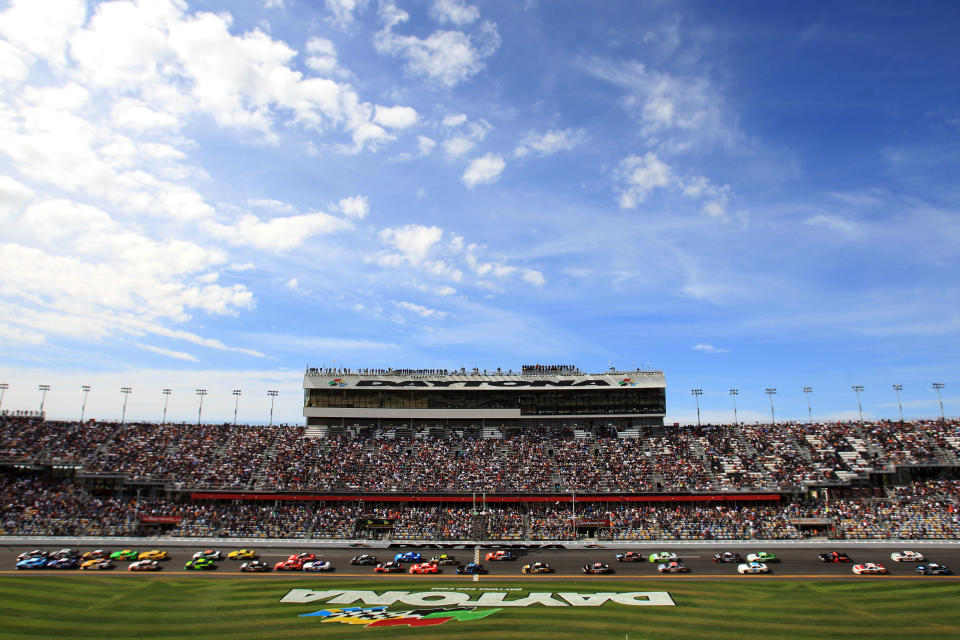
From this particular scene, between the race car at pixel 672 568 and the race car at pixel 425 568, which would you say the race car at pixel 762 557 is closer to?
the race car at pixel 672 568

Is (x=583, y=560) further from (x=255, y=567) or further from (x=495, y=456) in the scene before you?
(x=495, y=456)

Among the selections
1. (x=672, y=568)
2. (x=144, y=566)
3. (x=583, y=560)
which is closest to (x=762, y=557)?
(x=672, y=568)

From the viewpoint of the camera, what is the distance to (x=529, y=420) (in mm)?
112938

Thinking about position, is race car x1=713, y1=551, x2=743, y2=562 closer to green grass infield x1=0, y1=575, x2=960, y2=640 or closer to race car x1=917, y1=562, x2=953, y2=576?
green grass infield x1=0, y1=575, x2=960, y2=640

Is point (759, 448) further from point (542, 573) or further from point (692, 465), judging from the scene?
point (542, 573)

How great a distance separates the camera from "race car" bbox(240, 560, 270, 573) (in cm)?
5959

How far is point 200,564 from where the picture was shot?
60688 millimetres

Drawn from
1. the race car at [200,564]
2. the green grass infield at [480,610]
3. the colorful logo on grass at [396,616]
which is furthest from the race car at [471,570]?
the race car at [200,564]

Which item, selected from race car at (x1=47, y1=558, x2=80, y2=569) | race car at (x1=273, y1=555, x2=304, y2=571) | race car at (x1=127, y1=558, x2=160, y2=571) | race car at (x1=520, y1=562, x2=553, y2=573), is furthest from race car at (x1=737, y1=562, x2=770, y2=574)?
race car at (x1=47, y1=558, x2=80, y2=569)

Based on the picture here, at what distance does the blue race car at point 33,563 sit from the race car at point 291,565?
71.9 feet

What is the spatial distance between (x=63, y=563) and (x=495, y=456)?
194ft

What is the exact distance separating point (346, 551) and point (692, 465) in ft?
176

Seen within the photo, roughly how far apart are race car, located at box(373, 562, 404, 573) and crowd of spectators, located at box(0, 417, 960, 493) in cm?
2592

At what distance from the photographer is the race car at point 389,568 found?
61.0m
